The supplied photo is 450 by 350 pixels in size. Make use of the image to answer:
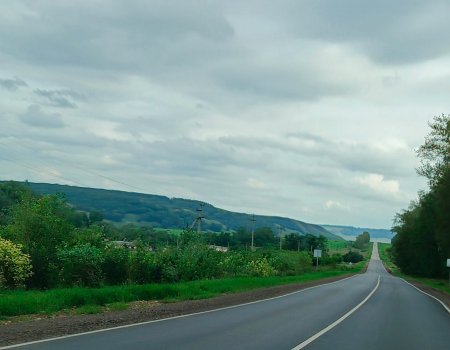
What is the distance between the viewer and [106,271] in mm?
25953

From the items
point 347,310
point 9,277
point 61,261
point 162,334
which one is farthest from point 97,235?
point 162,334

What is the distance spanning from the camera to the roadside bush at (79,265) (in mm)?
23327

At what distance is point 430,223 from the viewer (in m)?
74.2

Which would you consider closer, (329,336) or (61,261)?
(329,336)

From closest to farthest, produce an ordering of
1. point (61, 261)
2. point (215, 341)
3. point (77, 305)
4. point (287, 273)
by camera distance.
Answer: point (215, 341)
point (77, 305)
point (61, 261)
point (287, 273)

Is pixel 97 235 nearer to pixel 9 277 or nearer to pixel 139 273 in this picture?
pixel 139 273

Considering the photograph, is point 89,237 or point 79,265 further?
point 89,237

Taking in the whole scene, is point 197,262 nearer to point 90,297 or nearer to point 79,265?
point 79,265

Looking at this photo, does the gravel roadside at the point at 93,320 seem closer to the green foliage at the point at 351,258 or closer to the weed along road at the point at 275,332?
the weed along road at the point at 275,332

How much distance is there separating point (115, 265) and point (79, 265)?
2.70 m

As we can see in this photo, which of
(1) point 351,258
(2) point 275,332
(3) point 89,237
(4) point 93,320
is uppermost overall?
(1) point 351,258

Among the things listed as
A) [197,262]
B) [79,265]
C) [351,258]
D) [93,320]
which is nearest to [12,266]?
[79,265]

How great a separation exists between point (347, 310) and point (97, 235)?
42.4 feet

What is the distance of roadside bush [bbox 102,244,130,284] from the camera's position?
2598 centimetres
